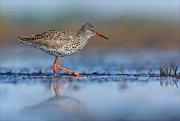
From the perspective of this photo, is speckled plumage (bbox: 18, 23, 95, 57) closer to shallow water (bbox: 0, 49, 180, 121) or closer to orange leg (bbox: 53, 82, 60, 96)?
shallow water (bbox: 0, 49, 180, 121)

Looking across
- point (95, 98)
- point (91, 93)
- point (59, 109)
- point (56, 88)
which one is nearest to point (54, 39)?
point (56, 88)

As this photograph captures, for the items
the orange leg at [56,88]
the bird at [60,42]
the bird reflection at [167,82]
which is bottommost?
the orange leg at [56,88]

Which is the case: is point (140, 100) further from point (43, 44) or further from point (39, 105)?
point (43, 44)

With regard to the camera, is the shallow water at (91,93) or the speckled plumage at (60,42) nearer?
the shallow water at (91,93)

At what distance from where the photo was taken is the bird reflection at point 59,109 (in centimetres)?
747

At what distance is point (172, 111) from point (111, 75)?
A: 4.48 metres

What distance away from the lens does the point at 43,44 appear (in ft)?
41.4

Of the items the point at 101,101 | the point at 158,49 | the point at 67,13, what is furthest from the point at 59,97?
the point at 67,13

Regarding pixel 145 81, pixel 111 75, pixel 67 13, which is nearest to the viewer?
pixel 145 81

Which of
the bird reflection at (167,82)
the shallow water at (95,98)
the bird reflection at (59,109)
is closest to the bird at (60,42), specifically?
the shallow water at (95,98)

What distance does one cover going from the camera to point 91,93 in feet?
31.0

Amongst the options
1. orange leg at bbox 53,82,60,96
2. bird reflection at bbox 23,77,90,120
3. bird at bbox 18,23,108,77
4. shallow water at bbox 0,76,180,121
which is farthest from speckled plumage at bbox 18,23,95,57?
bird reflection at bbox 23,77,90,120

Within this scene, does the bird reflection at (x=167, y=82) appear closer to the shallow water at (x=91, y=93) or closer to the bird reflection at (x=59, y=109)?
the shallow water at (x=91, y=93)

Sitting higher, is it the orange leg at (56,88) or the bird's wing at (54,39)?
the bird's wing at (54,39)
